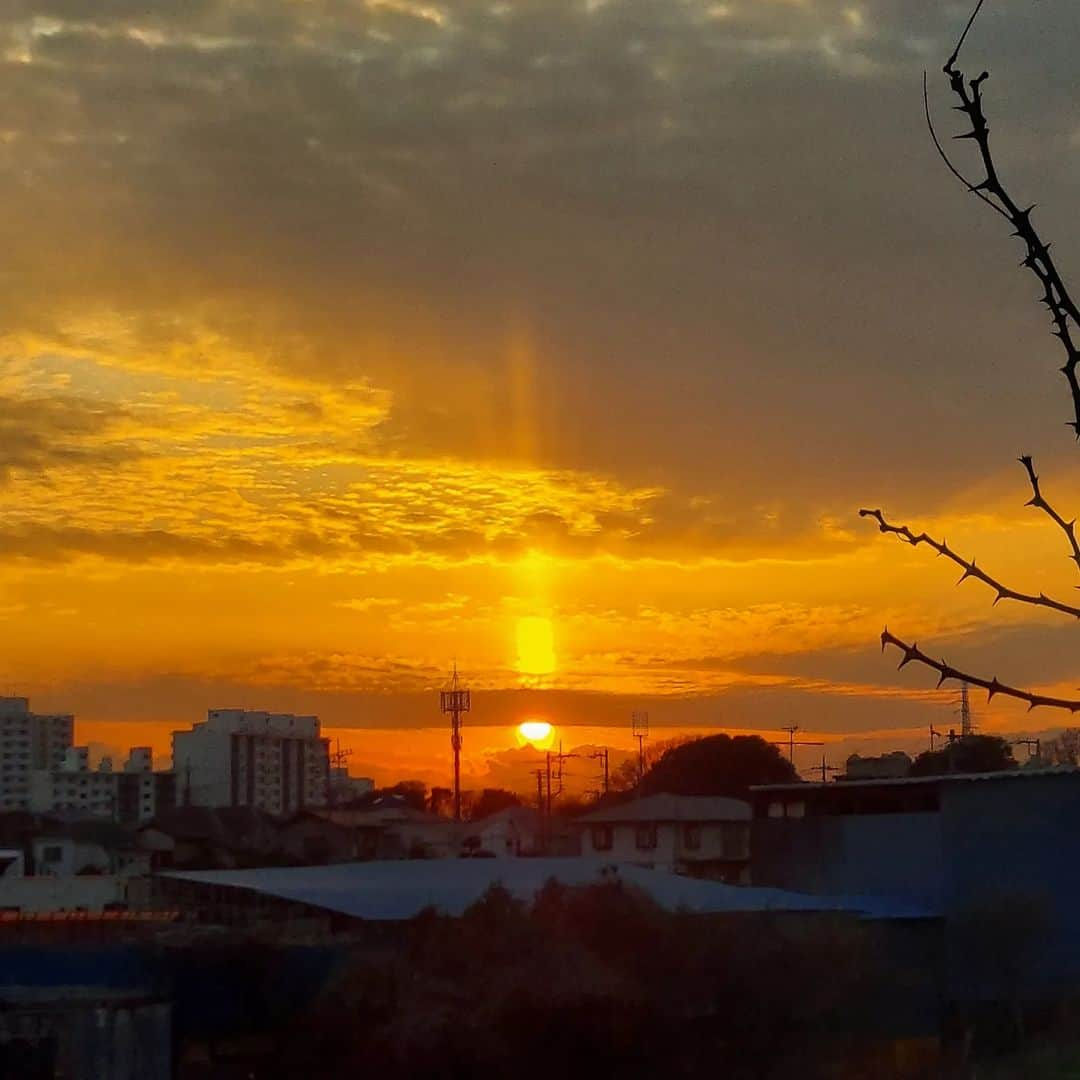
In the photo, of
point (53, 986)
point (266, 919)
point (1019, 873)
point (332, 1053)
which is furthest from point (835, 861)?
point (53, 986)

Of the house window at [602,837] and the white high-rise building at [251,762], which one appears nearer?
the house window at [602,837]

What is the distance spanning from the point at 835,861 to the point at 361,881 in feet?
31.6

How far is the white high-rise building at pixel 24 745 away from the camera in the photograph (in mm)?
99125

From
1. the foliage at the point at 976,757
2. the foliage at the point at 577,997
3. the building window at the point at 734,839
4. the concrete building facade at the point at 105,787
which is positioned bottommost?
the foliage at the point at 577,997

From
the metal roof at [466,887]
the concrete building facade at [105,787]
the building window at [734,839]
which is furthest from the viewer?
the concrete building facade at [105,787]

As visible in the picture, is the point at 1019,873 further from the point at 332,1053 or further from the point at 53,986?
the point at 53,986

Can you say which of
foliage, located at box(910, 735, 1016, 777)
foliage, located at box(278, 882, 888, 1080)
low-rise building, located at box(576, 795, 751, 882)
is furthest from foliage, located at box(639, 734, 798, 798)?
foliage, located at box(278, 882, 888, 1080)

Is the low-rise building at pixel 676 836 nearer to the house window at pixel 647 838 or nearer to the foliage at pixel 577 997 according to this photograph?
the house window at pixel 647 838

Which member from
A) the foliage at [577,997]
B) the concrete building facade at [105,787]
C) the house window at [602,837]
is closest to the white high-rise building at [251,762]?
the concrete building facade at [105,787]

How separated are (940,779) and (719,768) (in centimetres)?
2955

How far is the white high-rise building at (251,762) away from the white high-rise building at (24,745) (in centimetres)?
931

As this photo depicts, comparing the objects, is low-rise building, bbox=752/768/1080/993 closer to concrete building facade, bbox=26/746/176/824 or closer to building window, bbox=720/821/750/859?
building window, bbox=720/821/750/859

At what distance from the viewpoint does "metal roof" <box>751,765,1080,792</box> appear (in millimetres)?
27953

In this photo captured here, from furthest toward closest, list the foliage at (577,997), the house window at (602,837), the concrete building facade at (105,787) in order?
the concrete building facade at (105,787), the house window at (602,837), the foliage at (577,997)
